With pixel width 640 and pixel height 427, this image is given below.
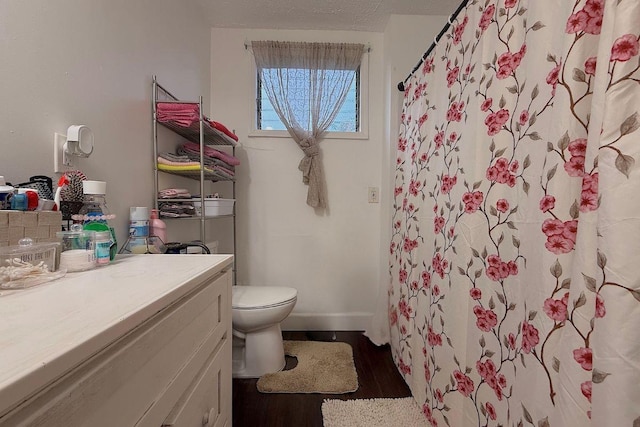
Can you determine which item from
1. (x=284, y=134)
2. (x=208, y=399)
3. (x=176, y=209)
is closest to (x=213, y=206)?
(x=176, y=209)

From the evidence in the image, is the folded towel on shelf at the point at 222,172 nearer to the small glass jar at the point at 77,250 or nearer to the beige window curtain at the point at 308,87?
the beige window curtain at the point at 308,87

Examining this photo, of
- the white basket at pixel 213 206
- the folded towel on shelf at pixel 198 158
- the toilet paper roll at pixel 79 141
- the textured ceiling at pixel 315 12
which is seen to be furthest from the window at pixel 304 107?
the toilet paper roll at pixel 79 141

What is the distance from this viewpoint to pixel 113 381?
38cm

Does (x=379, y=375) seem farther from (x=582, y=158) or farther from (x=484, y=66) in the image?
(x=484, y=66)

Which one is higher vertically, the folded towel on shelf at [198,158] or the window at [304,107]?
the window at [304,107]

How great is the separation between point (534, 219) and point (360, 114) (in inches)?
66.9

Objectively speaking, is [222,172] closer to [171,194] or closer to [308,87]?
[171,194]

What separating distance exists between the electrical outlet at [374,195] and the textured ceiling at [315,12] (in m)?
1.19

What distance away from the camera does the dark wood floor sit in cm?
125

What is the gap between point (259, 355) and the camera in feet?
5.06

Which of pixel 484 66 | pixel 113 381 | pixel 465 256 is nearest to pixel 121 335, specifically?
pixel 113 381

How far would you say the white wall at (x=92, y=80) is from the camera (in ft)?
2.33

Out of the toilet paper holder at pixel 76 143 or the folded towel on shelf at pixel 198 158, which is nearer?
the toilet paper holder at pixel 76 143

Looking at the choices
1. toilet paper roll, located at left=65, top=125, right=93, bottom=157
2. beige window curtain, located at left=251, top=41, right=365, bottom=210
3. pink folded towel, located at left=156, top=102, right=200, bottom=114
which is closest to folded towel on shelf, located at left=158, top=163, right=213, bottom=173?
pink folded towel, located at left=156, top=102, right=200, bottom=114
